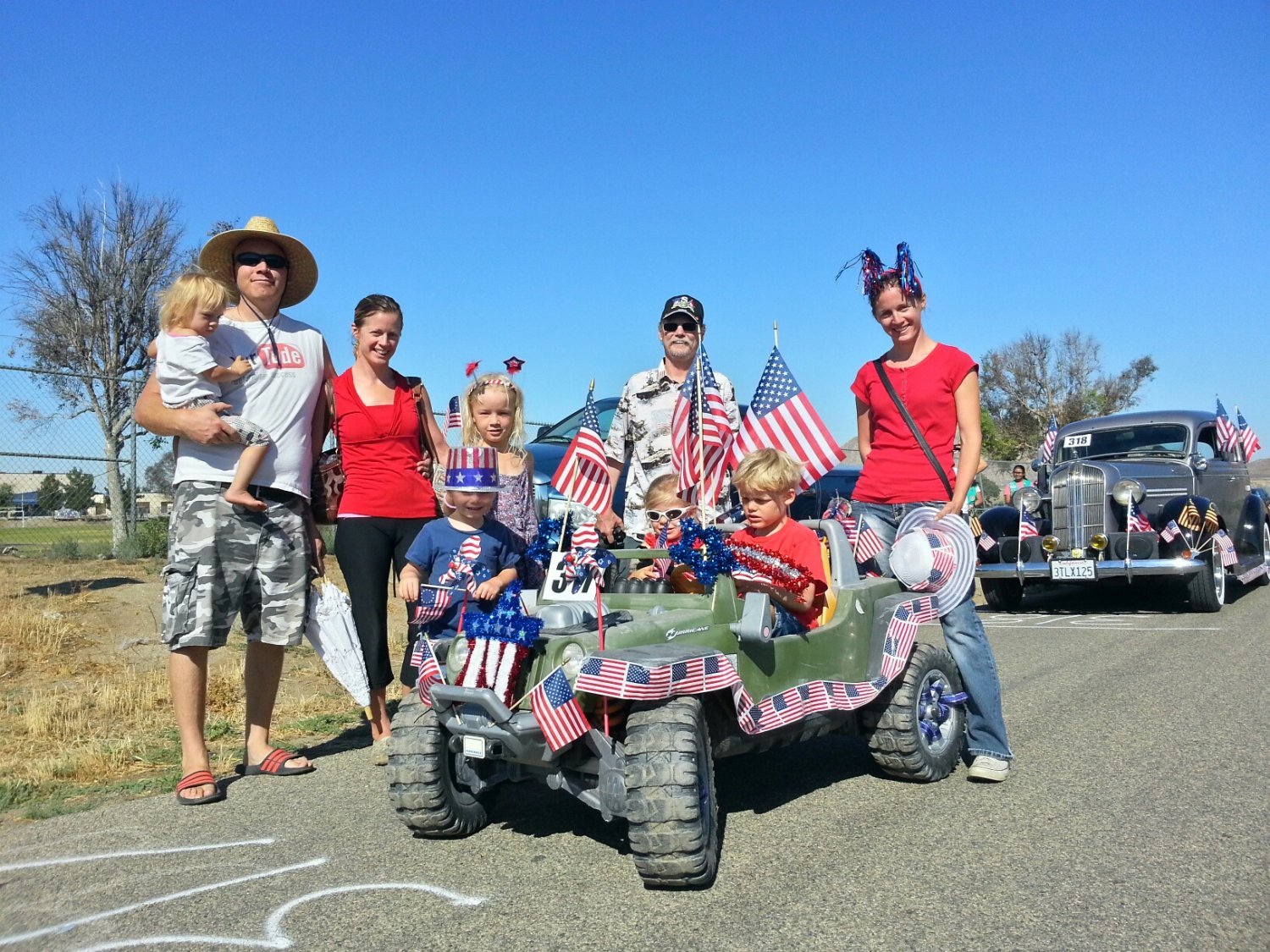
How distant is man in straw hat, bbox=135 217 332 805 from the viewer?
4.61m

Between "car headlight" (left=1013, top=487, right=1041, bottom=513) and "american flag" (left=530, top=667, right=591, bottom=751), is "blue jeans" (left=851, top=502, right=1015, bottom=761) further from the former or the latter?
"car headlight" (left=1013, top=487, right=1041, bottom=513)

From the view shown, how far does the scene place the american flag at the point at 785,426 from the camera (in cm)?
511

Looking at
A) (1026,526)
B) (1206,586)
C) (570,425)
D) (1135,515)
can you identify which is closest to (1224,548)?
(1206,586)

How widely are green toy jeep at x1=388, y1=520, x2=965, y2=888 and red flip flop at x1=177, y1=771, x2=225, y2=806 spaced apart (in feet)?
3.90

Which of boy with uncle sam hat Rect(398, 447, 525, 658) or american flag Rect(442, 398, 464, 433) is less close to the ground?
american flag Rect(442, 398, 464, 433)

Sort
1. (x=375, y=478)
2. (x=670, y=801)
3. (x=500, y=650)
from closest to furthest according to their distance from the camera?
1. (x=670, y=801)
2. (x=500, y=650)
3. (x=375, y=478)

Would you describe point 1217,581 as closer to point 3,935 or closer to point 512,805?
point 512,805

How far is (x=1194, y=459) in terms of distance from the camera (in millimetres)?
12383

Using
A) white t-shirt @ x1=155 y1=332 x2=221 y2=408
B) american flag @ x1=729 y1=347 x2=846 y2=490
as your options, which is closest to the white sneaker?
american flag @ x1=729 y1=347 x2=846 y2=490

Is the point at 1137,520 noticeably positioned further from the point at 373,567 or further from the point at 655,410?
the point at 373,567

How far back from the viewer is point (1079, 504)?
38.5ft

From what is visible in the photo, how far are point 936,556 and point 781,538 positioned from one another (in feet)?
2.41

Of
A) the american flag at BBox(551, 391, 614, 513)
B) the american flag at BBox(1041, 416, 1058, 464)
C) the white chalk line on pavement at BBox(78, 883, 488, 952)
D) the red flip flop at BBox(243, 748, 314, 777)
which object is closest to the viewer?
the white chalk line on pavement at BBox(78, 883, 488, 952)

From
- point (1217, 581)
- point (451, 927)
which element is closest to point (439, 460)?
point (451, 927)
